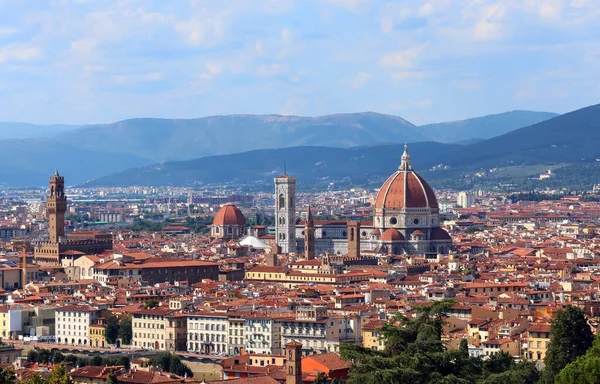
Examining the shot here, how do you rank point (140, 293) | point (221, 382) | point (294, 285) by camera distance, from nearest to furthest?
point (221, 382) → point (140, 293) → point (294, 285)

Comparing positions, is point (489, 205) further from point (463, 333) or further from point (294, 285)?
point (463, 333)

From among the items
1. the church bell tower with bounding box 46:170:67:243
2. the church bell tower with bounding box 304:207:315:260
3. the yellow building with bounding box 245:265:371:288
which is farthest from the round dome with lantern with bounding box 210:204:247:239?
the yellow building with bounding box 245:265:371:288

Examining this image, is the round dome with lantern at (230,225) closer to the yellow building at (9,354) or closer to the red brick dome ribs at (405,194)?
the red brick dome ribs at (405,194)

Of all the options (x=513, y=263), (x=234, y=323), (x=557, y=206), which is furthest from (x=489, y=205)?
(x=234, y=323)

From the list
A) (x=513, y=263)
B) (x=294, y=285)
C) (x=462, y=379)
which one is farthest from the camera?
(x=513, y=263)

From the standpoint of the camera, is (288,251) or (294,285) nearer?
(294,285)

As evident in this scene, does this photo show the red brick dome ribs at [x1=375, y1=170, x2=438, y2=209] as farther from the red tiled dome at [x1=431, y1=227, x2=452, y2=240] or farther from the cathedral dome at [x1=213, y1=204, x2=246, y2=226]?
the cathedral dome at [x1=213, y1=204, x2=246, y2=226]
